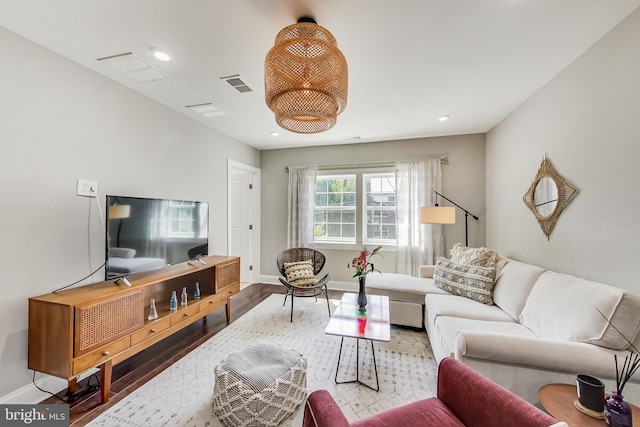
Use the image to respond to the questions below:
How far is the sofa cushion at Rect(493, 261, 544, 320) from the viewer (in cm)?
219

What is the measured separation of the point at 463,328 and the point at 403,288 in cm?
93

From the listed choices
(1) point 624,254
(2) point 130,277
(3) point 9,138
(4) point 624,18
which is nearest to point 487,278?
(1) point 624,254

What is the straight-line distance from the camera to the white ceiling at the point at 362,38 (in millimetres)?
1544

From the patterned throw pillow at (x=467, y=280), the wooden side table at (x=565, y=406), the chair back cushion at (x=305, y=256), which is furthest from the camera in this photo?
the chair back cushion at (x=305, y=256)

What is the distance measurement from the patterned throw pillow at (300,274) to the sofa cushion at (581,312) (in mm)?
2270

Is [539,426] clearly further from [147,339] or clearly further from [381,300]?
[147,339]

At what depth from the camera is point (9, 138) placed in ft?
5.63

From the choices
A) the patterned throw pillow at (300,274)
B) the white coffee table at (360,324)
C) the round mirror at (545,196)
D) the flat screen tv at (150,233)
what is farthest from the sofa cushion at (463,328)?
the flat screen tv at (150,233)

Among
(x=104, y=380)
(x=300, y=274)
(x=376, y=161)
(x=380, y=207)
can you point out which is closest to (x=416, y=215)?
(x=380, y=207)

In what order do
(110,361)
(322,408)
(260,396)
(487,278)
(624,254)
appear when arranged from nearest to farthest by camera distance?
(322,408) → (260,396) → (624,254) → (110,361) → (487,278)

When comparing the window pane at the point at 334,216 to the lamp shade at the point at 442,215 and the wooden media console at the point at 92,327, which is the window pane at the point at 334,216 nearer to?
the lamp shade at the point at 442,215

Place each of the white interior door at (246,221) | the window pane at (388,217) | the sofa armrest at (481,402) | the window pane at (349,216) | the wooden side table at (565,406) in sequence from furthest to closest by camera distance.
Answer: the white interior door at (246,221), the window pane at (349,216), the window pane at (388,217), the wooden side table at (565,406), the sofa armrest at (481,402)

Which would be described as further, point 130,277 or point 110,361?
point 130,277

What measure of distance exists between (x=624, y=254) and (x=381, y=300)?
1814mm
